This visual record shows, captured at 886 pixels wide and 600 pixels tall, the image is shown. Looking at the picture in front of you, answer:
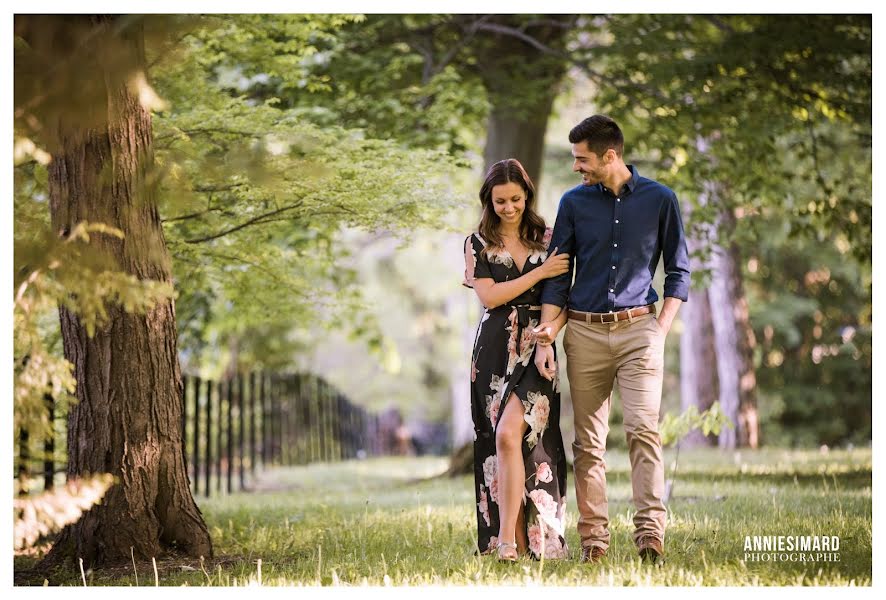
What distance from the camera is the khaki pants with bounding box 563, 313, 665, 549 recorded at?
3.97 meters

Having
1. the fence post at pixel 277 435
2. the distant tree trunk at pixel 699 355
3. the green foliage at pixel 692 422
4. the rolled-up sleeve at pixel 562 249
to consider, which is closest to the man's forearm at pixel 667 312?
the rolled-up sleeve at pixel 562 249

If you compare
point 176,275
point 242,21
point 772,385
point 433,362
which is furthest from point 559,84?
point 433,362

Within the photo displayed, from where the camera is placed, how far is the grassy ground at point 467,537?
3.83 m

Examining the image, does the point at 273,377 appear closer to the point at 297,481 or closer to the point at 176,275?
the point at 297,481

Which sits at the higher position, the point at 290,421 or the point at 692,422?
the point at 692,422

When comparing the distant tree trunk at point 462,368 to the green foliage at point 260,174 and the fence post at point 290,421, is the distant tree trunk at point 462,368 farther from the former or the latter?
the fence post at point 290,421

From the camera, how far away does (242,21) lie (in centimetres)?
596

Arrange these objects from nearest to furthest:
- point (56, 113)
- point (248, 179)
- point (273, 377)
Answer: point (56, 113), point (248, 179), point (273, 377)

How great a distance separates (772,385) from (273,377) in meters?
9.62

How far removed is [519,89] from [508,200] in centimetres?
402

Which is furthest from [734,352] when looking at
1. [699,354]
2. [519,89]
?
[519,89]

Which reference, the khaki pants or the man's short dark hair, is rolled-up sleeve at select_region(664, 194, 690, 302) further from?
the man's short dark hair

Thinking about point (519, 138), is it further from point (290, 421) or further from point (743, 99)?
point (290, 421)

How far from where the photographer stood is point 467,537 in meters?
4.88
